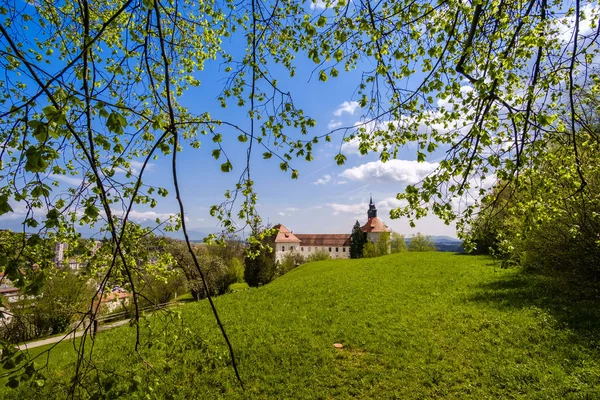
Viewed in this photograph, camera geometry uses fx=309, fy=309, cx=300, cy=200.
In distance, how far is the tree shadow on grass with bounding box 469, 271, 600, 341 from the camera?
6.38 meters

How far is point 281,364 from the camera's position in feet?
19.3

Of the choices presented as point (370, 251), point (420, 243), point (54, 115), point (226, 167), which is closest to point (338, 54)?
point (226, 167)

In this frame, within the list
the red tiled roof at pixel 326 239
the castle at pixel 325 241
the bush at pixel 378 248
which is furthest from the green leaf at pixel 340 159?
the red tiled roof at pixel 326 239

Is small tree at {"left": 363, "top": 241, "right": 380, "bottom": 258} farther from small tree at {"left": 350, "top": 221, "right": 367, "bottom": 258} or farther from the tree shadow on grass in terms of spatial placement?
the tree shadow on grass

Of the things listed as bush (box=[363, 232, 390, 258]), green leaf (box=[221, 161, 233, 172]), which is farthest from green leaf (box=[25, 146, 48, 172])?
bush (box=[363, 232, 390, 258])

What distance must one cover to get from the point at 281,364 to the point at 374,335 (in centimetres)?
230

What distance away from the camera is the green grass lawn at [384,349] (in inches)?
175

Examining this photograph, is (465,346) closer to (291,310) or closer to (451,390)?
(451,390)

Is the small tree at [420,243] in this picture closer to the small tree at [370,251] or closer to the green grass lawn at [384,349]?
the small tree at [370,251]

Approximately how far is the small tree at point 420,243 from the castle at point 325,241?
→ 8113mm

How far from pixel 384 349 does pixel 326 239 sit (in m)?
67.7

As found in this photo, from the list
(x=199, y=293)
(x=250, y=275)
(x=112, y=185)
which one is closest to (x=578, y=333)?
(x=112, y=185)

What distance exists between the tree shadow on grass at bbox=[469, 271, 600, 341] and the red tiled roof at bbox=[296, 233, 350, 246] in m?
59.6

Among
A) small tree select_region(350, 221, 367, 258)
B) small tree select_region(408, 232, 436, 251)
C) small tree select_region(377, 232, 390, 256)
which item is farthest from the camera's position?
small tree select_region(350, 221, 367, 258)
